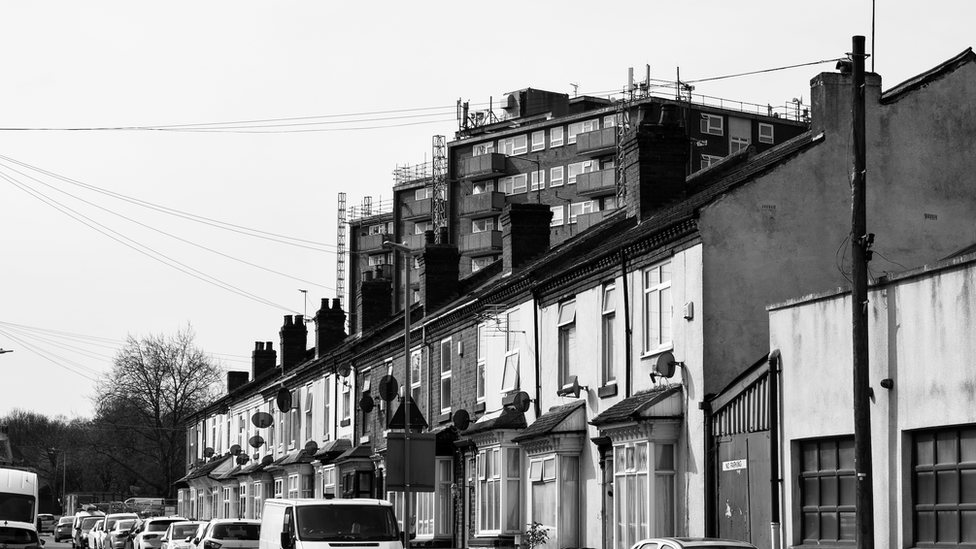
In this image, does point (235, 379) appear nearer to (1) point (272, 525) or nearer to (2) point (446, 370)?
(2) point (446, 370)

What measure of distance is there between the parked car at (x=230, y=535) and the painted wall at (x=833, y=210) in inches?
506

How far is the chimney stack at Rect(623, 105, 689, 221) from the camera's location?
2984 cm

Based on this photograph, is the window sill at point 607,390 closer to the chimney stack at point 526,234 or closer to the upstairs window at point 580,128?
the chimney stack at point 526,234

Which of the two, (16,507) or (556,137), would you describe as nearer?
(16,507)

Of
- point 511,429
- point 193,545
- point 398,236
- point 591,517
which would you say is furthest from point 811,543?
point 398,236

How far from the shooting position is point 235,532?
31969 mm

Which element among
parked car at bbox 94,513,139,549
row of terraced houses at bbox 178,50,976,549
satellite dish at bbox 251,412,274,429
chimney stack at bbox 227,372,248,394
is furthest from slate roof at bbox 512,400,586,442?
chimney stack at bbox 227,372,248,394

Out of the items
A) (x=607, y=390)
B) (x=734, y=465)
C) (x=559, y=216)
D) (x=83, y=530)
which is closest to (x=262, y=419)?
(x=83, y=530)

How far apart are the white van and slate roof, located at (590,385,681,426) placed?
14.7 ft

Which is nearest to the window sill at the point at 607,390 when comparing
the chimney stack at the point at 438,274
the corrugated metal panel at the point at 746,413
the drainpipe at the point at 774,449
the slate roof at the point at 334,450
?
the corrugated metal panel at the point at 746,413

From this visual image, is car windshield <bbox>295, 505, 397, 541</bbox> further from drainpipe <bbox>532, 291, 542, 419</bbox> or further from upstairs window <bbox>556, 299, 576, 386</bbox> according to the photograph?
drainpipe <bbox>532, 291, 542, 419</bbox>

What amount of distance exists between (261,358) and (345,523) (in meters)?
53.4

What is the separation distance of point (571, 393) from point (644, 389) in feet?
12.5

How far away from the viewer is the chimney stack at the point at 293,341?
66875mm
